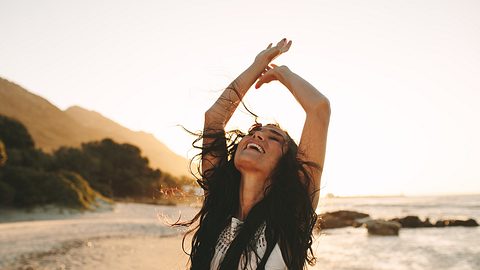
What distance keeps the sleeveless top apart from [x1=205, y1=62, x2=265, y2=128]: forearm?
29.0 inches

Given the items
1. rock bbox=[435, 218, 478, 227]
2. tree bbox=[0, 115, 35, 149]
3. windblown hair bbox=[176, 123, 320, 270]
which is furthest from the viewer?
tree bbox=[0, 115, 35, 149]

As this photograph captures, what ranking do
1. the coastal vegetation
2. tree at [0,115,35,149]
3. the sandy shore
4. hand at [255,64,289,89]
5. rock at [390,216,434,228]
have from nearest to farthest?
hand at [255,64,289,89] < the sandy shore < the coastal vegetation < rock at [390,216,434,228] < tree at [0,115,35,149]

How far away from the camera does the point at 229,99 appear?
303cm

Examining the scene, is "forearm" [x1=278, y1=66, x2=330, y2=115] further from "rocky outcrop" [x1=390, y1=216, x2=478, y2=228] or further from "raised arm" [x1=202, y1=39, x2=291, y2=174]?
"rocky outcrop" [x1=390, y1=216, x2=478, y2=228]

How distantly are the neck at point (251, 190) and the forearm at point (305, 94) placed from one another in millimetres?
526

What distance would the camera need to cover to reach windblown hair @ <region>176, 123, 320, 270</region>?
7.85 feet

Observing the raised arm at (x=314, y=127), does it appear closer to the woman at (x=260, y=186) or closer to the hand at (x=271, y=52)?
the woman at (x=260, y=186)

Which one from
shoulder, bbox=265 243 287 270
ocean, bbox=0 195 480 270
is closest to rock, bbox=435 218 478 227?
ocean, bbox=0 195 480 270

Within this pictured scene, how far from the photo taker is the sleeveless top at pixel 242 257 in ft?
7.51

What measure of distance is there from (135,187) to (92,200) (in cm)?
2443

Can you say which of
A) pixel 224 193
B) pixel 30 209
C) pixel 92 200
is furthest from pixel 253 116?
pixel 92 200

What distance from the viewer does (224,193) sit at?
2.97 meters

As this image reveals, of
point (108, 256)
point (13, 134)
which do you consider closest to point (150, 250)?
point (108, 256)

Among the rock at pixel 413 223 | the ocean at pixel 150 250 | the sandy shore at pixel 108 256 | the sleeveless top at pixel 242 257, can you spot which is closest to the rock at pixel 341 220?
the rock at pixel 413 223
